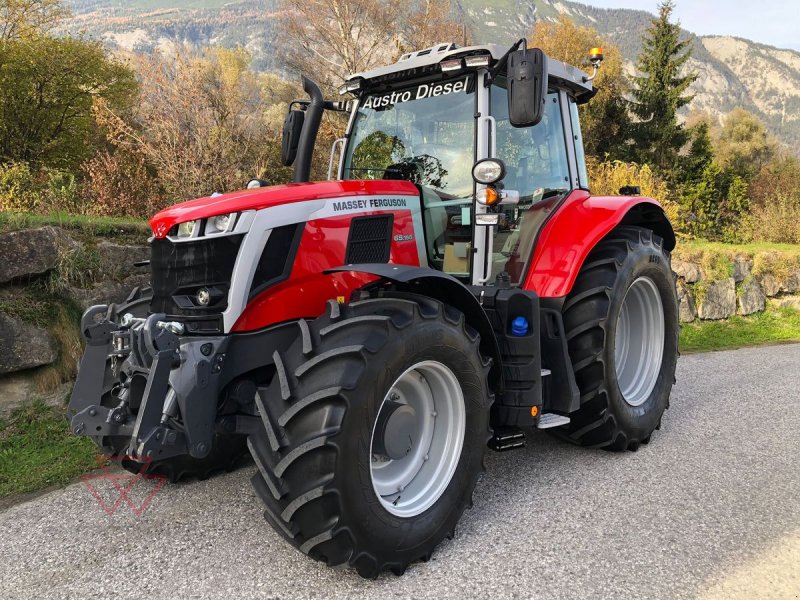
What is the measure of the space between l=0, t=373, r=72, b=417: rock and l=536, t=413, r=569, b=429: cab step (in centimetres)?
356

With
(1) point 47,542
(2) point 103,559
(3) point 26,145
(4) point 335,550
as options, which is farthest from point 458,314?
(3) point 26,145

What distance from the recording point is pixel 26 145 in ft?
45.1

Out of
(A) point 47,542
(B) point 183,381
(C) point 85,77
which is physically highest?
(C) point 85,77

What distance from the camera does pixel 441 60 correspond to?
3.58 metres

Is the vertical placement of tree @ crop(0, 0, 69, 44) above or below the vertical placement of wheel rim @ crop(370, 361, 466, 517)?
above

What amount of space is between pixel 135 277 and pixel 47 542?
2906 mm

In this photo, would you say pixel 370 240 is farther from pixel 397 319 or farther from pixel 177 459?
pixel 177 459

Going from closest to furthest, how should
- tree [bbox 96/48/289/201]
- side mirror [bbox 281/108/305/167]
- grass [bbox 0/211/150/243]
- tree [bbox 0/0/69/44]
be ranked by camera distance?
side mirror [bbox 281/108/305/167] < grass [bbox 0/211/150/243] < tree [bbox 96/48/289/201] < tree [bbox 0/0/69/44]

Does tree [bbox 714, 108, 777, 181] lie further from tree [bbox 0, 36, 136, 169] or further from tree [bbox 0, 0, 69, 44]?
tree [bbox 0, 0, 69, 44]

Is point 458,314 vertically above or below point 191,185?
below

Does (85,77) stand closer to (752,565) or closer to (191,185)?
(191,185)

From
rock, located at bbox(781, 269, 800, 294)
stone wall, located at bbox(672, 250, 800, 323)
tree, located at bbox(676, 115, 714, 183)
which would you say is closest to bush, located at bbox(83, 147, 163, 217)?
stone wall, located at bbox(672, 250, 800, 323)

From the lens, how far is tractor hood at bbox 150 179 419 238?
2.79m

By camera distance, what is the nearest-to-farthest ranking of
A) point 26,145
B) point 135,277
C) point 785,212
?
1. point 135,277
2. point 26,145
3. point 785,212
